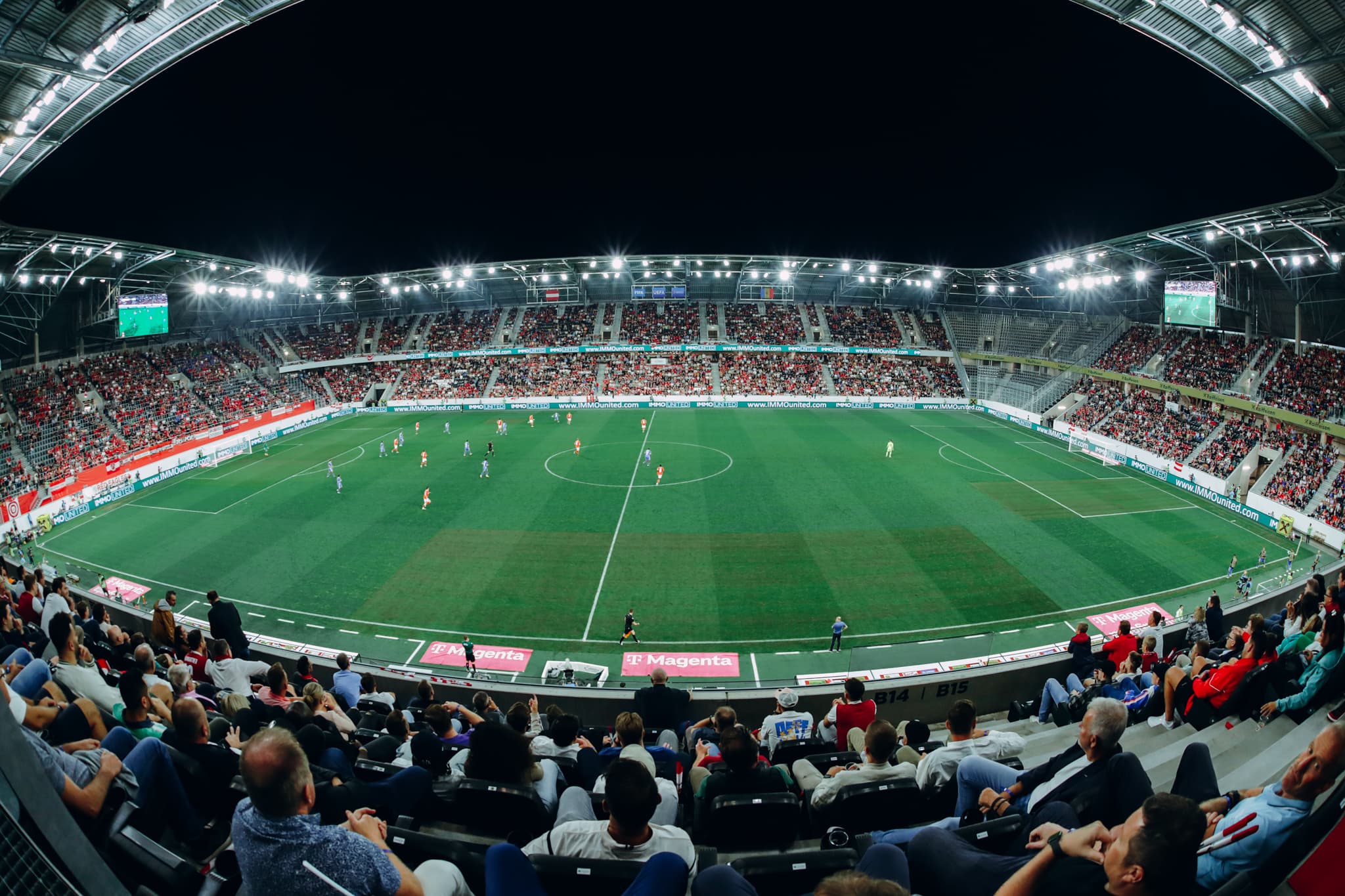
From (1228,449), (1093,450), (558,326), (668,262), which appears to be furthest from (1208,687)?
(558,326)

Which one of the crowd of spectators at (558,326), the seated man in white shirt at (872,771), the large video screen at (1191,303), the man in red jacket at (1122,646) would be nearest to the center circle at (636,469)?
the man in red jacket at (1122,646)

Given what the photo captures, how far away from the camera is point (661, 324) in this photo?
6844cm

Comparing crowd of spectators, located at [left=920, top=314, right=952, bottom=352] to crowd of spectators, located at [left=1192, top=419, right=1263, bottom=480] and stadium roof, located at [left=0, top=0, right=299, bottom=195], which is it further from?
stadium roof, located at [left=0, top=0, right=299, bottom=195]

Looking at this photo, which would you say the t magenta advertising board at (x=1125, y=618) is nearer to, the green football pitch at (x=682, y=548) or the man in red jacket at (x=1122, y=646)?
the green football pitch at (x=682, y=548)

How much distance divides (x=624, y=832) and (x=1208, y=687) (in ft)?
24.0

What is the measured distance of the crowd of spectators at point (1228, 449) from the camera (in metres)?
31.2

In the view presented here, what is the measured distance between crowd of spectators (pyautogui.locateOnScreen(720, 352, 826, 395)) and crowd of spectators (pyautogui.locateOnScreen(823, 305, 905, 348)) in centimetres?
523

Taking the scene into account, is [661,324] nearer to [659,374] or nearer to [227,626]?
[659,374]

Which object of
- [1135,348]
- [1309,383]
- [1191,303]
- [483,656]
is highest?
[1191,303]

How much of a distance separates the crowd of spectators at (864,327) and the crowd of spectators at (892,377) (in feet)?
6.46

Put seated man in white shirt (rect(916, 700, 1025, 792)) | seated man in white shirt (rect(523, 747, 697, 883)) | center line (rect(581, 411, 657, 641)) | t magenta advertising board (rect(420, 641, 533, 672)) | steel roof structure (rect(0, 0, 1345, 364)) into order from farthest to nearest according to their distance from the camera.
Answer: center line (rect(581, 411, 657, 641)), t magenta advertising board (rect(420, 641, 533, 672)), steel roof structure (rect(0, 0, 1345, 364)), seated man in white shirt (rect(916, 700, 1025, 792)), seated man in white shirt (rect(523, 747, 697, 883))

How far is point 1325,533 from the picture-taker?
24.0 metres

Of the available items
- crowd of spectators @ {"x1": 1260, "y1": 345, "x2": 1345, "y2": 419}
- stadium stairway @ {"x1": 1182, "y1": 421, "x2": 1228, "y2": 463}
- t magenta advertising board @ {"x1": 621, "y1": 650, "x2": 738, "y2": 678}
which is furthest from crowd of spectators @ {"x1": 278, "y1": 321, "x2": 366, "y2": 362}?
crowd of spectators @ {"x1": 1260, "y1": 345, "x2": 1345, "y2": 419}

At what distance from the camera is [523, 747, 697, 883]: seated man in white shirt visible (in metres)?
3.24
